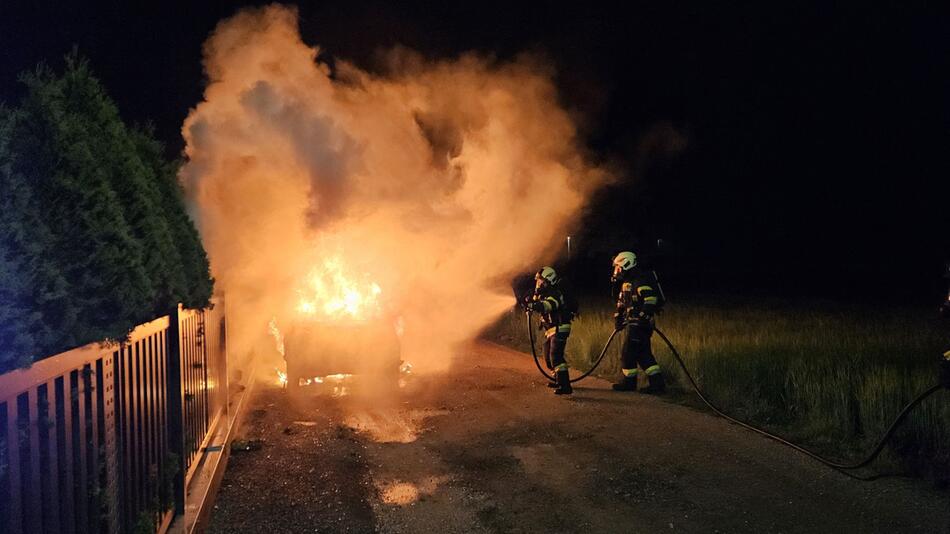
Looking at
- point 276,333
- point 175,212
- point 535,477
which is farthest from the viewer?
point 276,333

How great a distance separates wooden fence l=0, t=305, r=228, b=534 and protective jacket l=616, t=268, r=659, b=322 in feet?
20.2

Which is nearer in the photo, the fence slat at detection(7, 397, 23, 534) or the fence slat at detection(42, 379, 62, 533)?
the fence slat at detection(7, 397, 23, 534)

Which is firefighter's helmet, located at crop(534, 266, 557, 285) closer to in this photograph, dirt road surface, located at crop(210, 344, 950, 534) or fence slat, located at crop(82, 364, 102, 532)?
dirt road surface, located at crop(210, 344, 950, 534)

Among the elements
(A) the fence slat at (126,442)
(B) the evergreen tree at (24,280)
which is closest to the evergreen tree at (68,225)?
(B) the evergreen tree at (24,280)

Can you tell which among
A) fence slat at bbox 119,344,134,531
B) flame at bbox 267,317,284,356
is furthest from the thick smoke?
fence slat at bbox 119,344,134,531

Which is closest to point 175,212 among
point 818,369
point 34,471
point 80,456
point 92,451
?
point 92,451

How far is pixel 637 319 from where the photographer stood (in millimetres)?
9594

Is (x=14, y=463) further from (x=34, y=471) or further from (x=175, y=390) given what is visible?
(x=175, y=390)

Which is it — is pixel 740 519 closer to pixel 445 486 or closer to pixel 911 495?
pixel 911 495

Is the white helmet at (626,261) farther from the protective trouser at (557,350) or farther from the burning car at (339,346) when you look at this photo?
the burning car at (339,346)

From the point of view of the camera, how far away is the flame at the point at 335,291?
37.7 feet

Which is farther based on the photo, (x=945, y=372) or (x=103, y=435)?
(x=945, y=372)

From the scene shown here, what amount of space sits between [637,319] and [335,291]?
210 inches

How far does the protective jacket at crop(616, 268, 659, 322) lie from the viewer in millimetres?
9547
